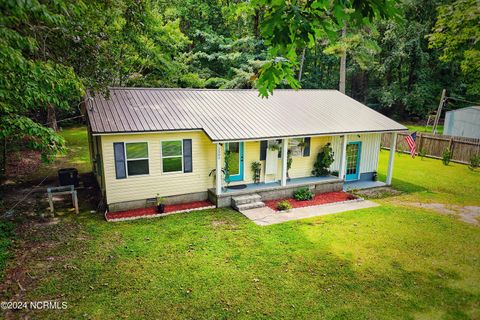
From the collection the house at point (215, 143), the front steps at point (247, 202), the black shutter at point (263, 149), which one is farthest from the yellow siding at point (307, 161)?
the front steps at point (247, 202)

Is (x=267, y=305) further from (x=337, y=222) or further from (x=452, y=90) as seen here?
(x=452, y=90)

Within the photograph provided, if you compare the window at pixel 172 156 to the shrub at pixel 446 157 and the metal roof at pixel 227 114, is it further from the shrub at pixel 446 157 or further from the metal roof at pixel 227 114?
the shrub at pixel 446 157

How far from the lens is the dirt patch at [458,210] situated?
1047 centimetres

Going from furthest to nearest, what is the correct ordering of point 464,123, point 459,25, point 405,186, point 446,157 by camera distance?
point 464,123 → point 446,157 → point 405,186 → point 459,25

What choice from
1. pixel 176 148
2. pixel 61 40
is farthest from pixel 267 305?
pixel 61 40

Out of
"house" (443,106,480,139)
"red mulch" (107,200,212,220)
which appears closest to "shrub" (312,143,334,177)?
"red mulch" (107,200,212,220)

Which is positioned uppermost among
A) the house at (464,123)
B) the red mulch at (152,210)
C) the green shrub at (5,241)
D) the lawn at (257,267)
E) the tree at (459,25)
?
the tree at (459,25)

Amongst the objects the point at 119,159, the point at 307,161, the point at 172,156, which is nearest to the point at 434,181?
the point at 307,161

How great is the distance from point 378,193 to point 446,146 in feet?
31.4

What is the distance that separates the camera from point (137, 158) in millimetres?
10578

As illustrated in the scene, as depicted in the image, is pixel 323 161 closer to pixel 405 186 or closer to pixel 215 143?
pixel 405 186

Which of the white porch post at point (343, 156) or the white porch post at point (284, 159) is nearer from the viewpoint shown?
the white porch post at point (284, 159)

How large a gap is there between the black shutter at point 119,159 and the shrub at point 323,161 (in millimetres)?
7952

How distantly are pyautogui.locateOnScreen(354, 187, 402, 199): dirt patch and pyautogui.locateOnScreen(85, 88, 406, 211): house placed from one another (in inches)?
31.0
